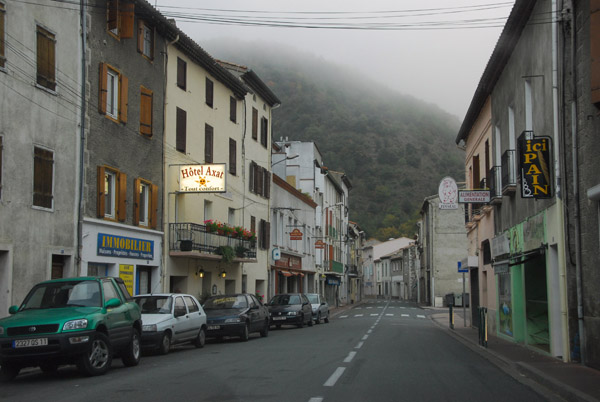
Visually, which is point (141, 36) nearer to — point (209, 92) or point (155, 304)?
point (209, 92)

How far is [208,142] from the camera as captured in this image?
1200 inches

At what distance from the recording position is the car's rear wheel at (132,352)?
13406mm

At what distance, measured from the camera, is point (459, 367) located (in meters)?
13.6

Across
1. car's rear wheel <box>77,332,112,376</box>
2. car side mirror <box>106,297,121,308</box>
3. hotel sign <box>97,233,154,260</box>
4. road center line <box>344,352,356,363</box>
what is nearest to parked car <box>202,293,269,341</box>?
hotel sign <box>97,233,154,260</box>

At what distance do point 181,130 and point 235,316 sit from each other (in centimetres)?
935

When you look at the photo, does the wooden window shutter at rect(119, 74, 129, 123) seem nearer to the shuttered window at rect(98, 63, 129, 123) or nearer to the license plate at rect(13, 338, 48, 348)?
the shuttered window at rect(98, 63, 129, 123)

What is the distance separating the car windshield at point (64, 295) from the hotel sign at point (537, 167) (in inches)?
366

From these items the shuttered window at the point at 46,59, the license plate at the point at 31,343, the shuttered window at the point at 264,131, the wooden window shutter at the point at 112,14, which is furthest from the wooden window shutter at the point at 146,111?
the shuttered window at the point at 264,131

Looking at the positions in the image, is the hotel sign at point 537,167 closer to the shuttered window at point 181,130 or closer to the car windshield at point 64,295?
the car windshield at point 64,295

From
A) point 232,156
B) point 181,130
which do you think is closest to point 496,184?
point 181,130

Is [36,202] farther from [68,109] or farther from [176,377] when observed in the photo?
[176,377]

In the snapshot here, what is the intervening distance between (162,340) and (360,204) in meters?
89.7

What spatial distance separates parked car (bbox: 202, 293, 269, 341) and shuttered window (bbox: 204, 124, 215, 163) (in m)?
9.06

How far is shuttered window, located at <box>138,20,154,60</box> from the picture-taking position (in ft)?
78.2
